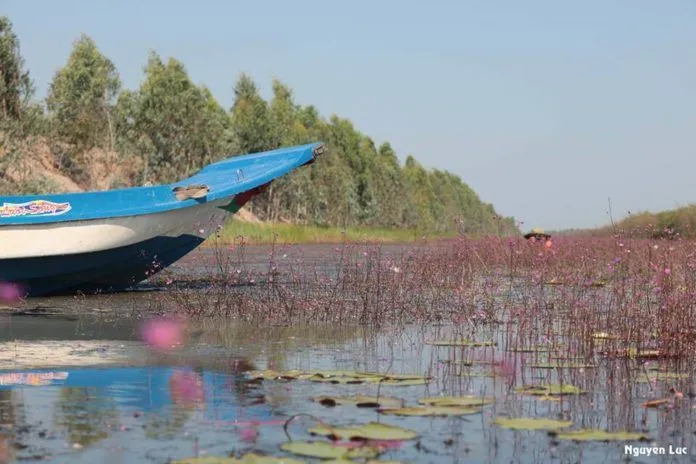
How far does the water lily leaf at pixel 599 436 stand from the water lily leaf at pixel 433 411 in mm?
662

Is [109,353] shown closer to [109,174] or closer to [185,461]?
[185,461]

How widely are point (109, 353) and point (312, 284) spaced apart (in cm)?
629

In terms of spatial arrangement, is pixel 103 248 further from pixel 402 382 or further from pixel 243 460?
pixel 243 460

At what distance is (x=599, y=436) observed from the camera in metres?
5.09

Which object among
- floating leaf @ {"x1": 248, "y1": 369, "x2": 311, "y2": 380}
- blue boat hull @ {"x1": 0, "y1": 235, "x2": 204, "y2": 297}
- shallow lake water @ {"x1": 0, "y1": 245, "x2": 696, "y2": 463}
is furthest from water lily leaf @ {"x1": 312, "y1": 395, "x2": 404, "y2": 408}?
blue boat hull @ {"x1": 0, "y1": 235, "x2": 204, "y2": 297}

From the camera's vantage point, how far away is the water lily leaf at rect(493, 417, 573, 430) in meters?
5.28

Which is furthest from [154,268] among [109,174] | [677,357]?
[109,174]

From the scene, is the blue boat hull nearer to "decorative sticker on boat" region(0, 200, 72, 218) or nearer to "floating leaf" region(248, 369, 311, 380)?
"decorative sticker on boat" region(0, 200, 72, 218)

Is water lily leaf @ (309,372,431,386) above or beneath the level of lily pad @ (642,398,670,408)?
above

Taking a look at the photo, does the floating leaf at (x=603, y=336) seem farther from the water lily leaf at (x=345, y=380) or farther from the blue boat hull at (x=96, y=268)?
the blue boat hull at (x=96, y=268)

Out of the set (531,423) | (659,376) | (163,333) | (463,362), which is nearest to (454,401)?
(531,423)

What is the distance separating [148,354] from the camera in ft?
26.5

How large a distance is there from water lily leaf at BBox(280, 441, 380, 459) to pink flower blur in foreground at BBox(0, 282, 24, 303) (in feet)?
29.3

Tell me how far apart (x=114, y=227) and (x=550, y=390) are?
7985 mm
